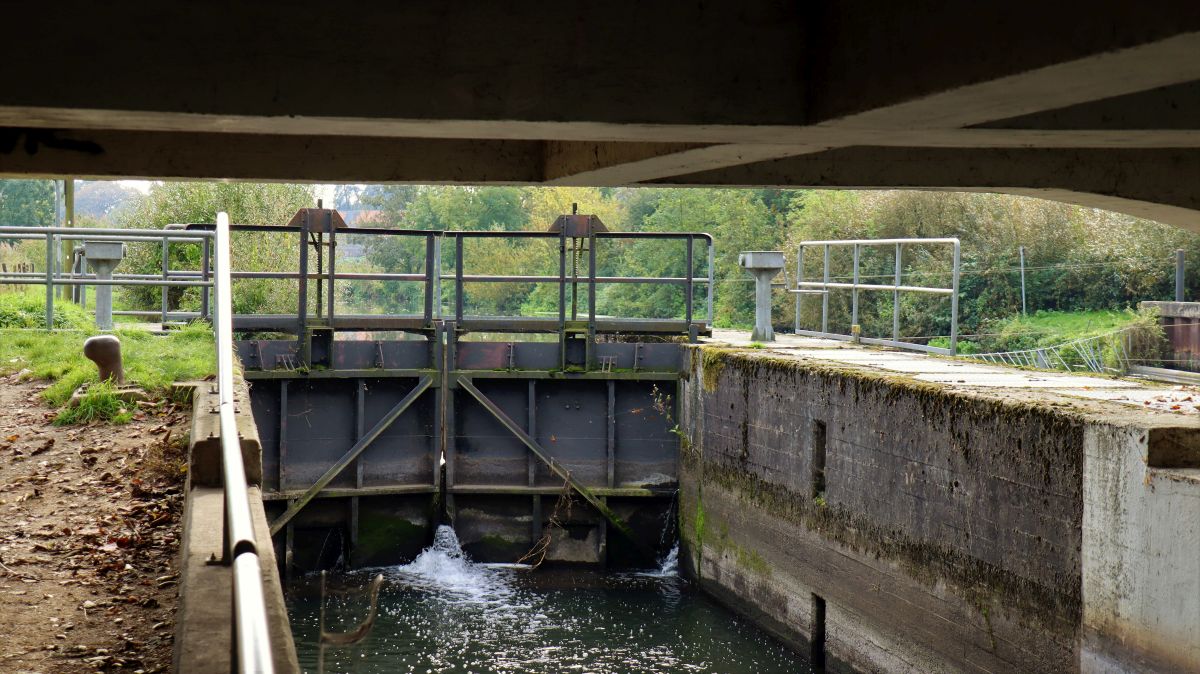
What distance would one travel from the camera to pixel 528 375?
570 inches

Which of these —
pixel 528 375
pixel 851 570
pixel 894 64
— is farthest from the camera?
pixel 528 375

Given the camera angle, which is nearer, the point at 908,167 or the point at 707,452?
the point at 908,167

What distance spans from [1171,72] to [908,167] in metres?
2.62

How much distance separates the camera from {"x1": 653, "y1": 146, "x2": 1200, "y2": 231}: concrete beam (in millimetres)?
5070

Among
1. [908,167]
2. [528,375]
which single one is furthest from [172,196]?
[908,167]

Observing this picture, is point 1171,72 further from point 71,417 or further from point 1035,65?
point 71,417

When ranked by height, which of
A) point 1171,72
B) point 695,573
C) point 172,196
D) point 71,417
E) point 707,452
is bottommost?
point 695,573

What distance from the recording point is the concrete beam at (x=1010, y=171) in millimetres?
5070

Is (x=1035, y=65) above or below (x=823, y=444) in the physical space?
above

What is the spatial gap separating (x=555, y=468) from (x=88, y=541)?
946 cm

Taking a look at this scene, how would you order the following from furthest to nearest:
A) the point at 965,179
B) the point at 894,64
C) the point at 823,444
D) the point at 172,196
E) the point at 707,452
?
the point at 172,196 < the point at 707,452 < the point at 823,444 < the point at 965,179 < the point at 894,64

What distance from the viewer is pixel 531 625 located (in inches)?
475

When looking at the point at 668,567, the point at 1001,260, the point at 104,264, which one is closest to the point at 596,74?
the point at 104,264

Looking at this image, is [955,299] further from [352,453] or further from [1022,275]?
[1022,275]
